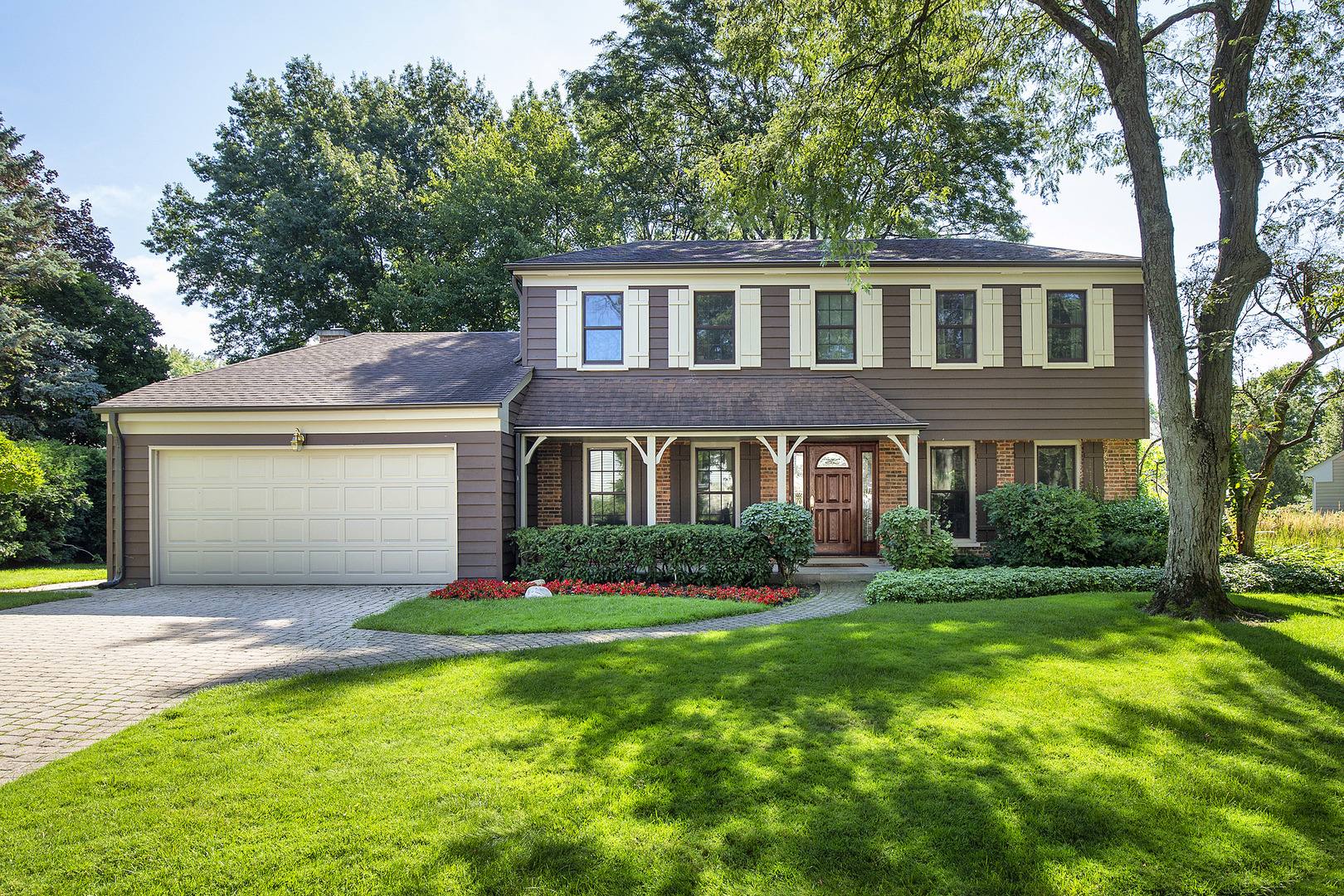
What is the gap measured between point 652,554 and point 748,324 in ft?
16.7

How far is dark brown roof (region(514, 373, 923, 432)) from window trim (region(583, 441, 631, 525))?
1065mm

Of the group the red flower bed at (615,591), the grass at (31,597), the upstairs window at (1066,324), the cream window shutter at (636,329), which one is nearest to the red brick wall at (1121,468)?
the upstairs window at (1066,324)

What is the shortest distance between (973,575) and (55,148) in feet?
96.1

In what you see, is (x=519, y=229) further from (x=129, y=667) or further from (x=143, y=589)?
(x=129, y=667)

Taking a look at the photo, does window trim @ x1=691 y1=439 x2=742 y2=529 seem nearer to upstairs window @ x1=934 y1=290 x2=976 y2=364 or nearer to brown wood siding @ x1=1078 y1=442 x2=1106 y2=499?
upstairs window @ x1=934 y1=290 x2=976 y2=364

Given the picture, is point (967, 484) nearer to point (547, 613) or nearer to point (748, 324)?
point (748, 324)

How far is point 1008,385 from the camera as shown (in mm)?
12320

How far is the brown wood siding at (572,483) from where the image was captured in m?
12.6

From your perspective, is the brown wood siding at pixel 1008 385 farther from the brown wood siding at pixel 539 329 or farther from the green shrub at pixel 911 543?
the green shrub at pixel 911 543

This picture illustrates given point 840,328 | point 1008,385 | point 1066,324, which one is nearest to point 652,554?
point 840,328

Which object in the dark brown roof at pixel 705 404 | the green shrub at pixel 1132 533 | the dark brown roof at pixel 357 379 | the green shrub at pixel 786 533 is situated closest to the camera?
the green shrub at pixel 786 533

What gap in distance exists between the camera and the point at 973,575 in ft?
29.3

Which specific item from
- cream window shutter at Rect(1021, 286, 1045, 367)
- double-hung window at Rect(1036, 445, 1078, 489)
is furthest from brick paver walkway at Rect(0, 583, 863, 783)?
cream window shutter at Rect(1021, 286, 1045, 367)

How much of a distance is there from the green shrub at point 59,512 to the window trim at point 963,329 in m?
17.3
